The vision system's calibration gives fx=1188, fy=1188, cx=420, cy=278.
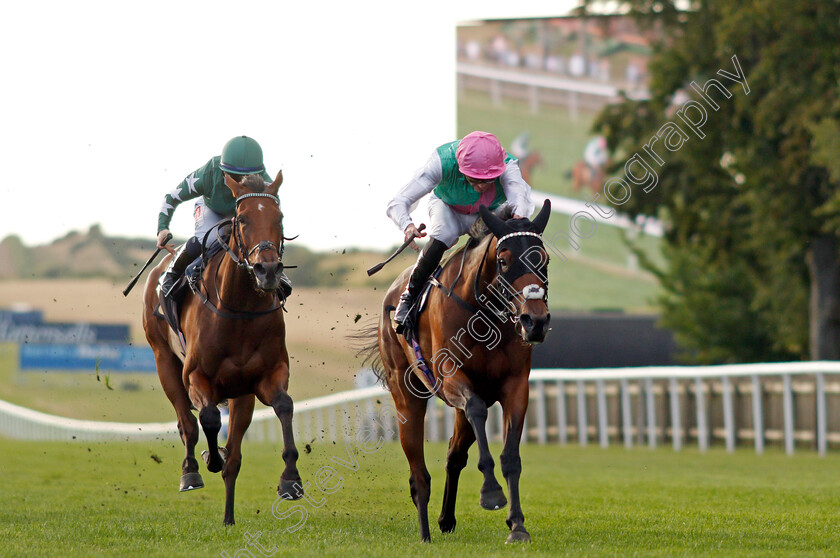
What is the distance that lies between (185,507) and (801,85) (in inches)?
577

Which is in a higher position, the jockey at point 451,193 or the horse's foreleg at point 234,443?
the jockey at point 451,193

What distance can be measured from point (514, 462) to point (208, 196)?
324 cm

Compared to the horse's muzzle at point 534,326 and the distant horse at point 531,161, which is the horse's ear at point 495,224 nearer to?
the horse's muzzle at point 534,326

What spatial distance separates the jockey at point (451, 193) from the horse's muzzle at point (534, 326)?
128 centimetres

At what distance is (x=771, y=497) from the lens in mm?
9383

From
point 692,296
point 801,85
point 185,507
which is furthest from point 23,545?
point 692,296

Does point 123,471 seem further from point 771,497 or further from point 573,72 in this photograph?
point 573,72

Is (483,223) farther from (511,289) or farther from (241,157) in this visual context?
(241,157)

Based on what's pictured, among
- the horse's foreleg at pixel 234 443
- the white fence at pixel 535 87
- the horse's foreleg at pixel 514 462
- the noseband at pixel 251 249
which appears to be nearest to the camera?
the horse's foreleg at pixel 514 462

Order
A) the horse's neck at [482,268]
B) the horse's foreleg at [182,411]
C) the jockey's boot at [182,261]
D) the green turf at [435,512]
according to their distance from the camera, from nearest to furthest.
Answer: the green turf at [435,512] < the horse's neck at [482,268] < the horse's foreleg at [182,411] < the jockey's boot at [182,261]

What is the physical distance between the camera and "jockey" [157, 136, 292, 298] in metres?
7.83

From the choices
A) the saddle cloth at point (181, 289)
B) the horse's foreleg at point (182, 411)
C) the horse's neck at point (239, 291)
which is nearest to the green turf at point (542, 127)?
the horse's foreleg at point (182, 411)

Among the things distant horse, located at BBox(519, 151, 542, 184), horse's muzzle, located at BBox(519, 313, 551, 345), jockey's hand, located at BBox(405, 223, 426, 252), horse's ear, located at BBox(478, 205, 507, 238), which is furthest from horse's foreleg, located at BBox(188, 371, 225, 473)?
distant horse, located at BBox(519, 151, 542, 184)

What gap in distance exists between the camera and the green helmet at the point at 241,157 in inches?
308
